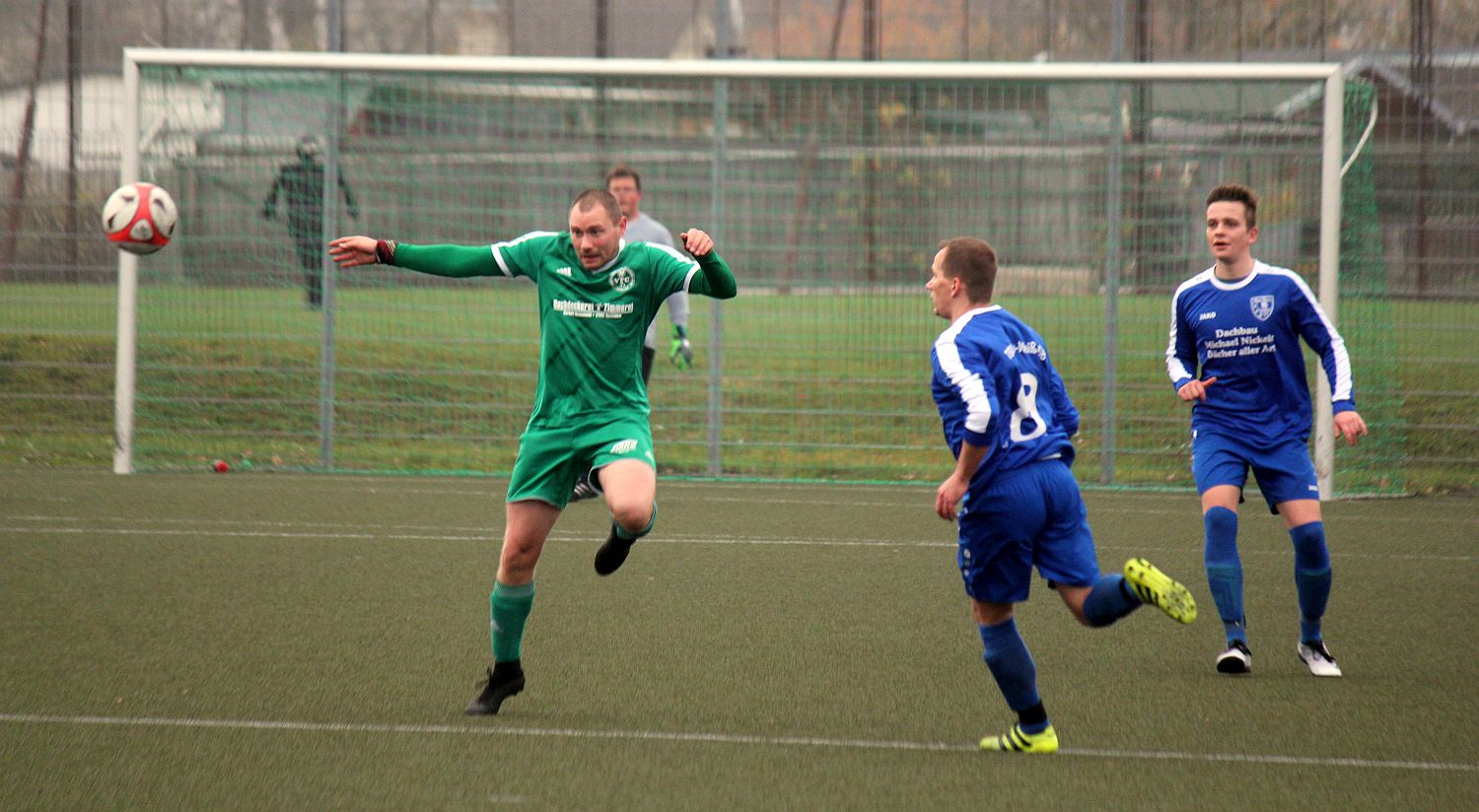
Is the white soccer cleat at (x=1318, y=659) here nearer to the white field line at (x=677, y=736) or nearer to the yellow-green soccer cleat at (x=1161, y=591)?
the white field line at (x=677, y=736)

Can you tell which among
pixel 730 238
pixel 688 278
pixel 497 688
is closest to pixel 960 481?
pixel 688 278

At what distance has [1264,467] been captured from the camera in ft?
18.6

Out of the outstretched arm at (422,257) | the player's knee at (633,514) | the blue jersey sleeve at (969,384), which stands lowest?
the player's knee at (633,514)

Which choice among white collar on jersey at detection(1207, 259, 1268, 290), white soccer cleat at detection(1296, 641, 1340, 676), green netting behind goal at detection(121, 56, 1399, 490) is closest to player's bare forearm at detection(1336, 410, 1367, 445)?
white collar on jersey at detection(1207, 259, 1268, 290)

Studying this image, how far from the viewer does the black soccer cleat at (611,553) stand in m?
5.21

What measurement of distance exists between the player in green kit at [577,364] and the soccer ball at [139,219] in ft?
15.9

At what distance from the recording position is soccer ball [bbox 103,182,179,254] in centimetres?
926

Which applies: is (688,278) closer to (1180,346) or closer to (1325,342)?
(1180,346)

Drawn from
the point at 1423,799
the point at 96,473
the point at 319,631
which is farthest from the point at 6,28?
the point at 1423,799

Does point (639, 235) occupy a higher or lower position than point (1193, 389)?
higher

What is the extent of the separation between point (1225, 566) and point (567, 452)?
8.12 ft

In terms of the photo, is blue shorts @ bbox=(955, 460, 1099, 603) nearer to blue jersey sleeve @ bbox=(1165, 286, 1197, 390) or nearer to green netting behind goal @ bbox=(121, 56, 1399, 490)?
blue jersey sleeve @ bbox=(1165, 286, 1197, 390)

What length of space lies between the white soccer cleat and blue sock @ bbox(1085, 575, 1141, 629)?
1.59 m

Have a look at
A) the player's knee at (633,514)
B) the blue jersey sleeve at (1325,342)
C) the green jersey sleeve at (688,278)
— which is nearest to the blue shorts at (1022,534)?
the player's knee at (633,514)
